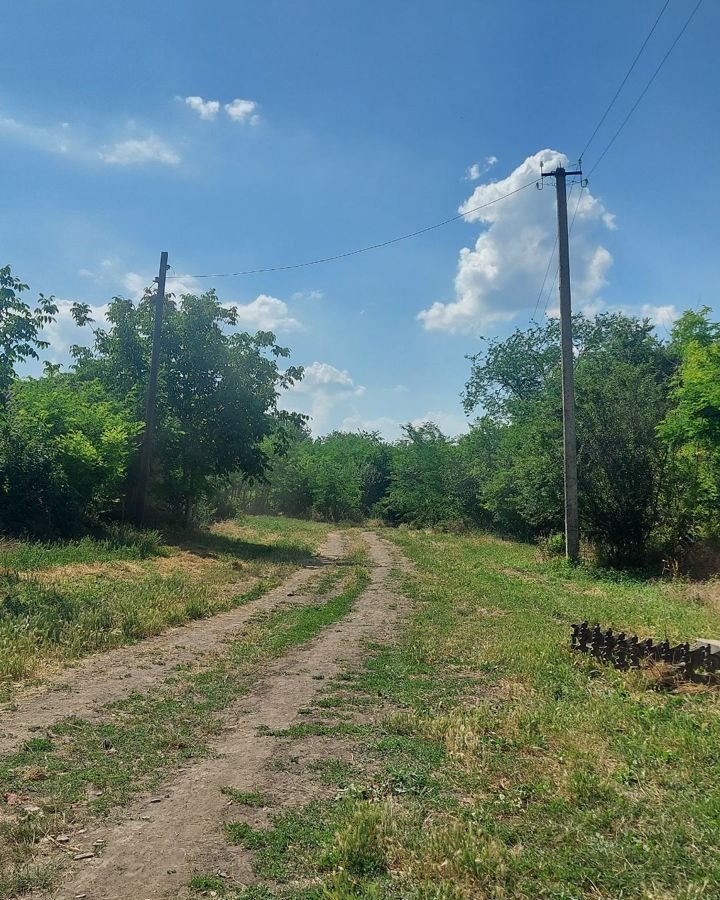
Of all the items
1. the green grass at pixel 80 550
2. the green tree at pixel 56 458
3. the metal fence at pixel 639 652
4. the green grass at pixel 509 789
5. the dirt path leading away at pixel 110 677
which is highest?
the green tree at pixel 56 458

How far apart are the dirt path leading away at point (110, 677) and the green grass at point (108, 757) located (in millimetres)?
225

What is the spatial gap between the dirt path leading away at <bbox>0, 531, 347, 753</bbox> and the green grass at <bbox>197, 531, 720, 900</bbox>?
7.69 feet

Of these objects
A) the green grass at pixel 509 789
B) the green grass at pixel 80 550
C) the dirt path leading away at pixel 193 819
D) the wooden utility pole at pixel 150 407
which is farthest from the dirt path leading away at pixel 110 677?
the wooden utility pole at pixel 150 407

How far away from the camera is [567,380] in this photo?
Result: 18.1 metres

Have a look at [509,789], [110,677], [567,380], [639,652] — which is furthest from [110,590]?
[567,380]

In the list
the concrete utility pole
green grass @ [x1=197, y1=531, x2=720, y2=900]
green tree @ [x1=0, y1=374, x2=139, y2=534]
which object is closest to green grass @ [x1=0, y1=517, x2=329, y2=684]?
green tree @ [x1=0, y1=374, x2=139, y2=534]

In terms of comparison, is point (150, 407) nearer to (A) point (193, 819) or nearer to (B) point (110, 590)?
(B) point (110, 590)

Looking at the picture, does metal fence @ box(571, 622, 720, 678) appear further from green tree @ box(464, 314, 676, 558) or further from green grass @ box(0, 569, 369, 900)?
green tree @ box(464, 314, 676, 558)

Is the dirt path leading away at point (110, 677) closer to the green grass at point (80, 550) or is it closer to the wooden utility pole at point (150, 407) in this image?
the green grass at point (80, 550)

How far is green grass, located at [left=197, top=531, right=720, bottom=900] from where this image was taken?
3275 mm

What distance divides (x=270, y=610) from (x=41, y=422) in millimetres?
11378

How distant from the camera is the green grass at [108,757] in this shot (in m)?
3.69

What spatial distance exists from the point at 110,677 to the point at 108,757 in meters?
2.53

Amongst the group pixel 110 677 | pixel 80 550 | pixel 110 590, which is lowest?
pixel 110 677
